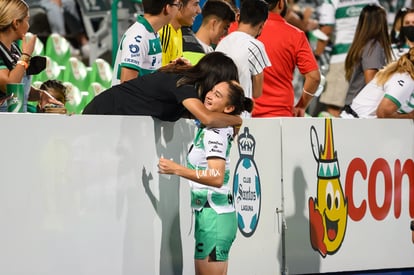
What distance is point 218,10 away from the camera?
936 cm

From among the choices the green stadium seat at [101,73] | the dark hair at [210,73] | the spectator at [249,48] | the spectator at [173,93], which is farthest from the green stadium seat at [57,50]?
the dark hair at [210,73]

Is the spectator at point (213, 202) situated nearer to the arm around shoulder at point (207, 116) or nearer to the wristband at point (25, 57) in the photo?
the arm around shoulder at point (207, 116)

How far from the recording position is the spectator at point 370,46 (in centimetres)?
1091

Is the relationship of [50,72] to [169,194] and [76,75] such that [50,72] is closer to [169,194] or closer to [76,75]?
[76,75]

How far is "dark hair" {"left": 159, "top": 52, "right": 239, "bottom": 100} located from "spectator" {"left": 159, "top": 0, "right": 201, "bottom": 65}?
6.16 feet

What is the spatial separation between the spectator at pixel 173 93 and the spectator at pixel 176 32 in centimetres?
138

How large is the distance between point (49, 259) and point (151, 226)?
0.95m

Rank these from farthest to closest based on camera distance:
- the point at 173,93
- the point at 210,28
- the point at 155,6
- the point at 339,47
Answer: the point at 339,47, the point at 210,28, the point at 155,6, the point at 173,93

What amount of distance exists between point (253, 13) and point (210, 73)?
200 cm

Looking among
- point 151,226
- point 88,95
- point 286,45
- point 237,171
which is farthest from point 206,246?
A: point 88,95

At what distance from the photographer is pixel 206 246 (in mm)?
6910

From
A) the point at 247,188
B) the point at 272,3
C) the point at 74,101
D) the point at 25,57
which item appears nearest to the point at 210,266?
the point at 247,188

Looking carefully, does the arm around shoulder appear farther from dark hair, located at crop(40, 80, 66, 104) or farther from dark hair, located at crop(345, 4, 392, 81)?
dark hair, located at crop(345, 4, 392, 81)

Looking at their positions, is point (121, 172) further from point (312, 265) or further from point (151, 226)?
point (312, 265)
